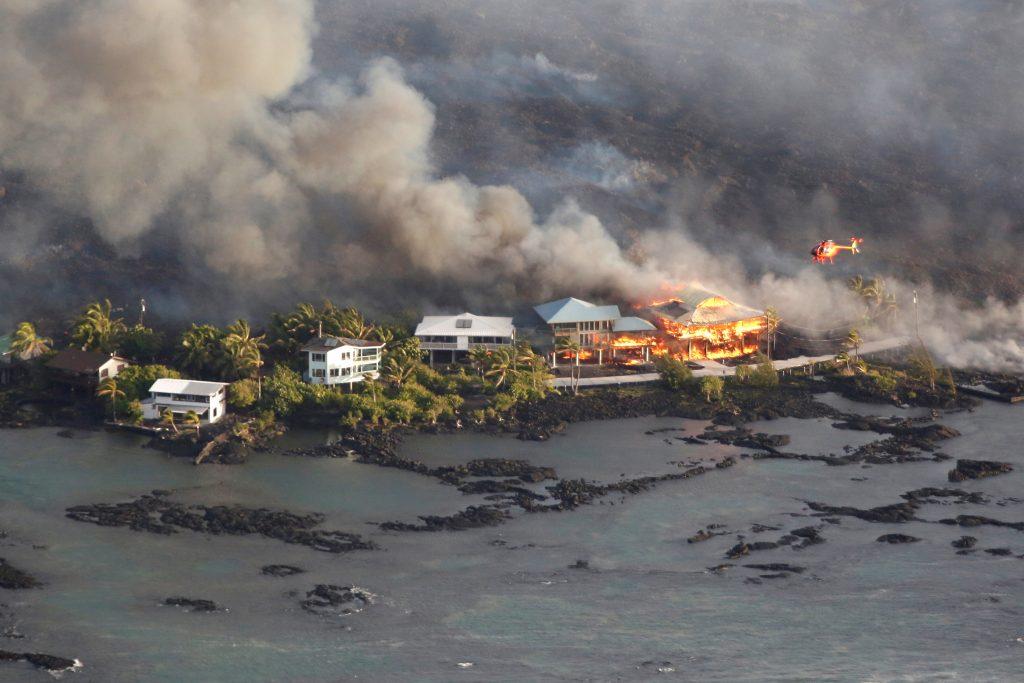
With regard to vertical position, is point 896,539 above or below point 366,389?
below

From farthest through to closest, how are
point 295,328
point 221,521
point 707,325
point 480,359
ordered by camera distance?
point 707,325 → point 295,328 → point 480,359 → point 221,521

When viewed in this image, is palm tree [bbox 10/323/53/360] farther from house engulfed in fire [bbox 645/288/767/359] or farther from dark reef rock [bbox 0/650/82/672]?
dark reef rock [bbox 0/650/82/672]

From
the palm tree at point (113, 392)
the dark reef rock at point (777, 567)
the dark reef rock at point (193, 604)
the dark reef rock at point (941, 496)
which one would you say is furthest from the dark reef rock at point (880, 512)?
the palm tree at point (113, 392)

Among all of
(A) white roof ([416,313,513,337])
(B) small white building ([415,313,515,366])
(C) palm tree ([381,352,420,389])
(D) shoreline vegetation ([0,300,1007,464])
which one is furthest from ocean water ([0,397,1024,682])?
(A) white roof ([416,313,513,337])

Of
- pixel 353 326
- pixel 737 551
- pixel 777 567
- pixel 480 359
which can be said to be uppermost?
pixel 353 326

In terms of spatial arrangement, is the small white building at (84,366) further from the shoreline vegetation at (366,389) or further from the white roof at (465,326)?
the white roof at (465,326)

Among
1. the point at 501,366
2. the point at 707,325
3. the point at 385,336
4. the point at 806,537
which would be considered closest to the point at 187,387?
the point at 385,336

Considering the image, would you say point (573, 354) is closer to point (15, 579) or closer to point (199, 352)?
point (199, 352)
